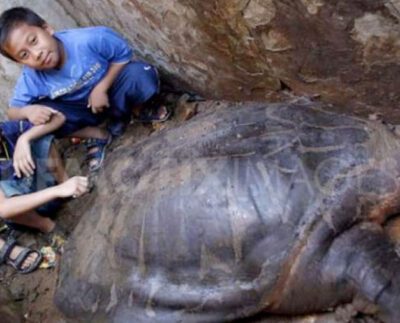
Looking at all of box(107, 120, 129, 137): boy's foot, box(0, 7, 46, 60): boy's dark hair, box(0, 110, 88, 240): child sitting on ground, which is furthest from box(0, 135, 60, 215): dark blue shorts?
box(0, 7, 46, 60): boy's dark hair

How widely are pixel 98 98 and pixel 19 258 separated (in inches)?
31.3

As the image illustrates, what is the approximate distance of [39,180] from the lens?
2.82 m

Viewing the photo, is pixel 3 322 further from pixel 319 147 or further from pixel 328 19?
pixel 328 19

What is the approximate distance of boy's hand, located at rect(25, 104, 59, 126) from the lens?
281 cm

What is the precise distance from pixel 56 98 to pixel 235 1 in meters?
1.05

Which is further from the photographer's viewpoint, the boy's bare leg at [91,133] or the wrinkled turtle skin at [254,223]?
the boy's bare leg at [91,133]

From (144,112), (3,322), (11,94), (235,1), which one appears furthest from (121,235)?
(11,94)

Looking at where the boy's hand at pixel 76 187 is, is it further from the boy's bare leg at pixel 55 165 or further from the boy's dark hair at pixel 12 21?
the boy's dark hair at pixel 12 21

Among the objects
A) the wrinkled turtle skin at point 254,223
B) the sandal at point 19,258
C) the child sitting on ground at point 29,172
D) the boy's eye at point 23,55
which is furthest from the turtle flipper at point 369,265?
the boy's eye at point 23,55

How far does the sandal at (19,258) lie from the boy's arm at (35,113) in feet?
1.83

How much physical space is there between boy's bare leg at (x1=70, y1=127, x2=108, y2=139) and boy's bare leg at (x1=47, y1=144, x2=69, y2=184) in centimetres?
18

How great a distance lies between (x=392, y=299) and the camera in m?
1.58

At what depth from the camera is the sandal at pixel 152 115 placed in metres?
3.03

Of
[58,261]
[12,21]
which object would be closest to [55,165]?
[58,261]
